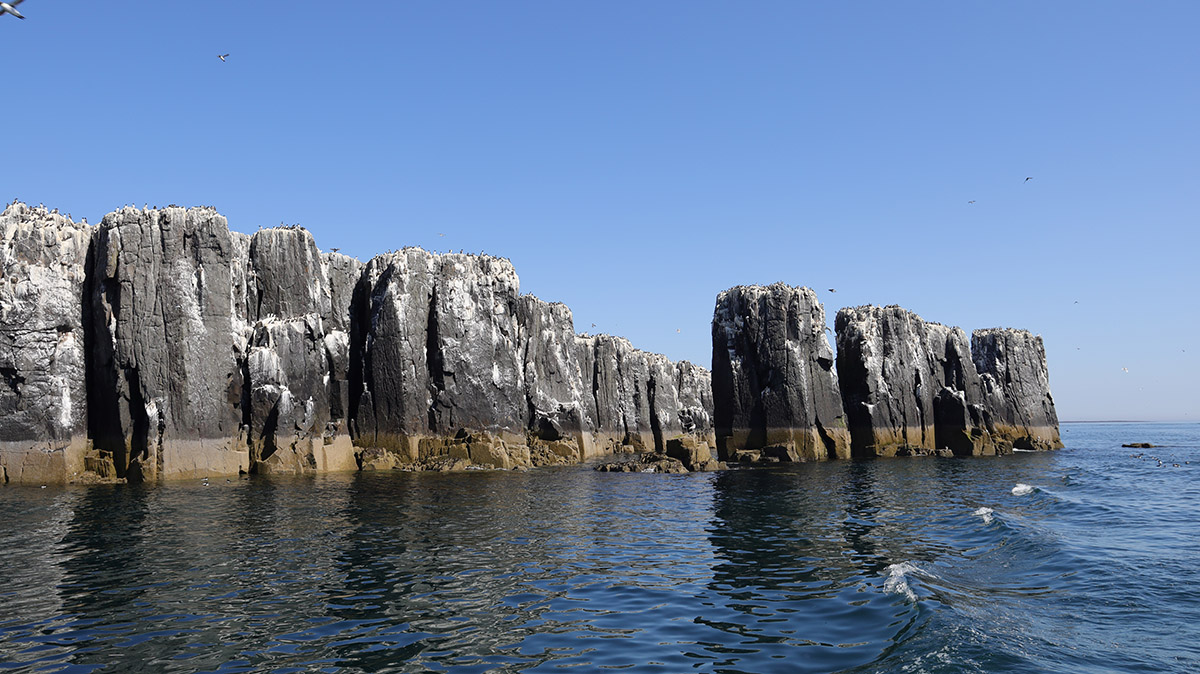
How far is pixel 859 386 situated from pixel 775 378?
13127 mm

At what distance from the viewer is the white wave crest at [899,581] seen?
675 inches

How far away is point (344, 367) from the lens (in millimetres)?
56281

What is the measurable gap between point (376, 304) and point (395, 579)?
138 feet

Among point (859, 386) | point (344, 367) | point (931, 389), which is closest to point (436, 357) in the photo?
point (344, 367)

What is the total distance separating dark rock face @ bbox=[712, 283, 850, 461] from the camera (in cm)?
6806

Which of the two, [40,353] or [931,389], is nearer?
[40,353]

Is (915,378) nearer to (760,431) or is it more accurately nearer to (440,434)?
(760,431)

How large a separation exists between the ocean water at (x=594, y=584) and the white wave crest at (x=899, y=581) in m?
0.09

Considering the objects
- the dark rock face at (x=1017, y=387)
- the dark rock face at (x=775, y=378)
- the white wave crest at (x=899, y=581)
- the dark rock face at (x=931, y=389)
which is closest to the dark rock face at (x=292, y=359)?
the dark rock face at (x=775, y=378)

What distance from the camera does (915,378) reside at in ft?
265

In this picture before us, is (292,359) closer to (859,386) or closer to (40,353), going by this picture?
(40,353)

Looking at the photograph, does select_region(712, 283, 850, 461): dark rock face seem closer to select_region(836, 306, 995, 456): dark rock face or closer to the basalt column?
select_region(836, 306, 995, 456): dark rock face

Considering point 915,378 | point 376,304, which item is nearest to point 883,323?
point 915,378

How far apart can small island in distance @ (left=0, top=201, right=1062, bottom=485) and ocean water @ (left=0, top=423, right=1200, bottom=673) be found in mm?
11269
